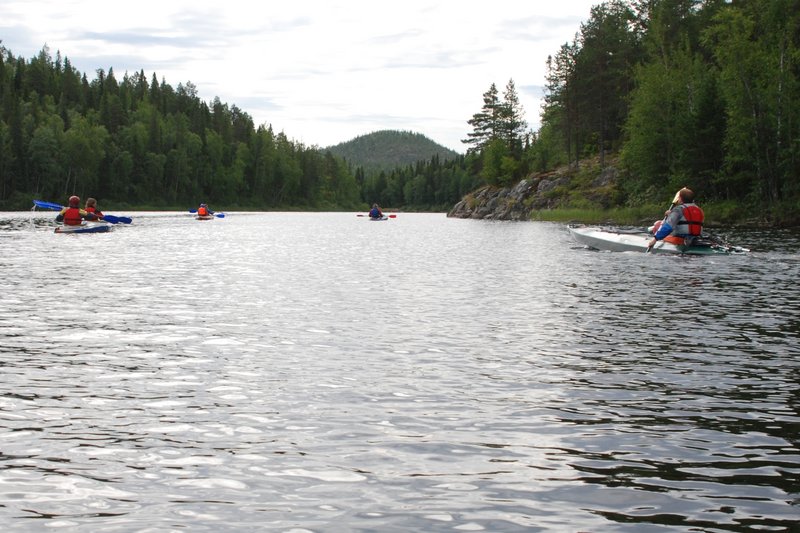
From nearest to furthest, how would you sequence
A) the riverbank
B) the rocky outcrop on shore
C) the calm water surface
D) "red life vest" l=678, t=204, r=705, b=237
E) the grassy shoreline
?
the calm water surface → "red life vest" l=678, t=204, r=705, b=237 → the grassy shoreline → the riverbank → the rocky outcrop on shore

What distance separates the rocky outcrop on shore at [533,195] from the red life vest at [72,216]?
49.8m

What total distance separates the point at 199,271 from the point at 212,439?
1904 cm

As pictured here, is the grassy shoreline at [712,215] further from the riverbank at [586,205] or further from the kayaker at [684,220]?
the kayaker at [684,220]

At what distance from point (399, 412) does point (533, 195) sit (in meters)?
85.8

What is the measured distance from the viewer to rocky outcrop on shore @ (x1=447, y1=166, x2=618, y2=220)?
270ft

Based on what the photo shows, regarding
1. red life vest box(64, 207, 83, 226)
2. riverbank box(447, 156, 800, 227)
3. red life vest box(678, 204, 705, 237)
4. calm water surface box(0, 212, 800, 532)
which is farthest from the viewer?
riverbank box(447, 156, 800, 227)

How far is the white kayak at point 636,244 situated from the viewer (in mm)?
29922

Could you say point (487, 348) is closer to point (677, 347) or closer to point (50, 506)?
point (677, 347)

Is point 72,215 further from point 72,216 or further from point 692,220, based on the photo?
point 692,220

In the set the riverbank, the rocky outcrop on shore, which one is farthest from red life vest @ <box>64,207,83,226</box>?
the rocky outcrop on shore

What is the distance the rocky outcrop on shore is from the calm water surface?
64.9 meters

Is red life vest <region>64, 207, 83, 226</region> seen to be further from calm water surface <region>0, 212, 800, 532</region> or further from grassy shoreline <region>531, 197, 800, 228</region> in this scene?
grassy shoreline <region>531, 197, 800, 228</region>

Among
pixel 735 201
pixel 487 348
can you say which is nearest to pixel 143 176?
pixel 735 201

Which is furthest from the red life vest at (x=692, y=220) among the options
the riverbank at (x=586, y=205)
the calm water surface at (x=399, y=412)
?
the riverbank at (x=586, y=205)
